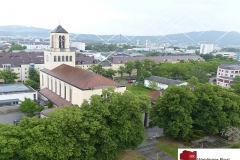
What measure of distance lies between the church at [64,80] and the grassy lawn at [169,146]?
635cm

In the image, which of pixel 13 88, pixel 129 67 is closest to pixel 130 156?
pixel 13 88

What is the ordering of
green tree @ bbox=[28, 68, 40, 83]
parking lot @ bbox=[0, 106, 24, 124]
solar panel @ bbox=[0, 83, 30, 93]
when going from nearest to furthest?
1. parking lot @ bbox=[0, 106, 24, 124]
2. solar panel @ bbox=[0, 83, 30, 93]
3. green tree @ bbox=[28, 68, 40, 83]

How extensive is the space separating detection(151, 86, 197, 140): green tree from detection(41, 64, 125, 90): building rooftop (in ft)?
16.9

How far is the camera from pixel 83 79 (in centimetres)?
2241

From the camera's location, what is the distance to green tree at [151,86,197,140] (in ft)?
61.0

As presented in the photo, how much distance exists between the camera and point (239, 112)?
21.2 m

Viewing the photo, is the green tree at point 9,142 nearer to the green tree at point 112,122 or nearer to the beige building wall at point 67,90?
the green tree at point 112,122

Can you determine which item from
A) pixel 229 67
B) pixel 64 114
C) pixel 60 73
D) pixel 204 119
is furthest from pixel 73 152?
pixel 229 67

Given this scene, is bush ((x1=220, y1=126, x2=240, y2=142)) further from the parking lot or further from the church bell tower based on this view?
the parking lot

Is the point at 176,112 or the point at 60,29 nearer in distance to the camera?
the point at 176,112

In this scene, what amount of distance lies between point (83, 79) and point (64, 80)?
3278mm

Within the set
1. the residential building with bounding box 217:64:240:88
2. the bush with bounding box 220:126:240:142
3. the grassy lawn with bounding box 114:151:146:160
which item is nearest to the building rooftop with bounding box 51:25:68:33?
the grassy lawn with bounding box 114:151:146:160

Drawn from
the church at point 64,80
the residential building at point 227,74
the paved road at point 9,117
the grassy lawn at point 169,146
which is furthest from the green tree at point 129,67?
the grassy lawn at point 169,146

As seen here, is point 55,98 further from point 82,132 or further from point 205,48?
point 205,48
